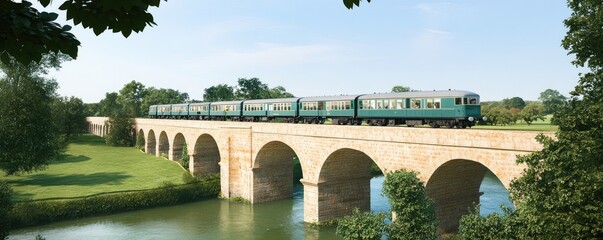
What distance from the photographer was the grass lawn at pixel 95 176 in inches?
1357

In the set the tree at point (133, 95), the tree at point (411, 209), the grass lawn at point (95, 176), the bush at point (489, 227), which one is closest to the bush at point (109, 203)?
the grass lawn at point (95, 176)

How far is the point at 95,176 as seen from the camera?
4091 cm

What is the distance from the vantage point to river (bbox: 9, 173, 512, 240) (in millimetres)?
26641

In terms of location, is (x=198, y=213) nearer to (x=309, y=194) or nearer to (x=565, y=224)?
(x=309, y=194)

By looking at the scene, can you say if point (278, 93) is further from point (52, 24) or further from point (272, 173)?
point (52, 24)

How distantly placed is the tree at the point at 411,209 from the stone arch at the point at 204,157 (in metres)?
27.7

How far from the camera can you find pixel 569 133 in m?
14.0

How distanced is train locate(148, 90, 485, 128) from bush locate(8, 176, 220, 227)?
28.5 ft

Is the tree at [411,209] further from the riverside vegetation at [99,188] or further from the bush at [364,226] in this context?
the riverside vegetation at [99,188]

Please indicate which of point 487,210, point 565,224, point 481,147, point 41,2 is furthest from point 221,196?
point 41,2

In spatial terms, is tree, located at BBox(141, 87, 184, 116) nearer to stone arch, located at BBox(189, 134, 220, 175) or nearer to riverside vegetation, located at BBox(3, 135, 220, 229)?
riverside vegetation, located at BBox(3, 135, 220, 229)

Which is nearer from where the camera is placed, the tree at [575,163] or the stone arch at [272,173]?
the tree at [575,163]

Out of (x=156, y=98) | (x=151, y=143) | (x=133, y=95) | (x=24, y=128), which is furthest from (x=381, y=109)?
(x=133, y=95)

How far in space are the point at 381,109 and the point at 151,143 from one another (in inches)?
1702
